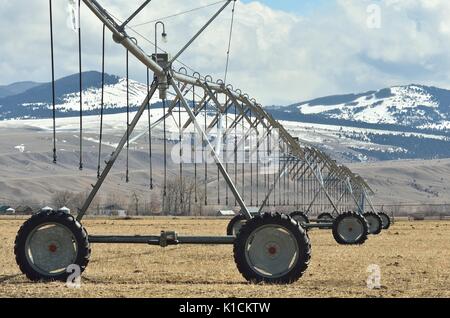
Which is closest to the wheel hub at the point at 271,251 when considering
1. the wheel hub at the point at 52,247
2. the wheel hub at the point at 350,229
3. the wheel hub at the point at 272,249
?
the wheel hub at the point at 272,249

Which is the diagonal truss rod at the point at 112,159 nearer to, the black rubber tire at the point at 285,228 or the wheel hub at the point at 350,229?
the black rubber tire at the point at 285,228

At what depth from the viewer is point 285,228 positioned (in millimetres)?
23641

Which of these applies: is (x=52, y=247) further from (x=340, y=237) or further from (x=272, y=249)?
(x=340, y=237)

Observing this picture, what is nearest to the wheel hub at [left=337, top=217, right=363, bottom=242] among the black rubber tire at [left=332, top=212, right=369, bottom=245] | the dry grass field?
the black rubber tire at [left=332, top=212, right=369, bottom=245]

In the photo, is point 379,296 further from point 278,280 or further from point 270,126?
point 270,126

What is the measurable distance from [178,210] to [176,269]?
149550mm

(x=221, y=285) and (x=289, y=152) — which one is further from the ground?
(x=289, y=152)

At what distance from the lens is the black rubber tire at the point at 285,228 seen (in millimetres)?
23312

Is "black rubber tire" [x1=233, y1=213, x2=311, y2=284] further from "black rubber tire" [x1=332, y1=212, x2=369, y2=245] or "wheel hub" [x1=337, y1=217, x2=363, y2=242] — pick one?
"wheel hub" [x1=337, y1=217, x2=363, y2=242]

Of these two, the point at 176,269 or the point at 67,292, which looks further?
the point at 176,269

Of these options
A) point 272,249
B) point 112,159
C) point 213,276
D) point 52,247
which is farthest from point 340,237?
point 52,247
